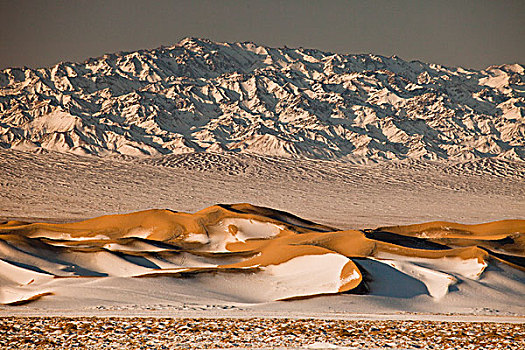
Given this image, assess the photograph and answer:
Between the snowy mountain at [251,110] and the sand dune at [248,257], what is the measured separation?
67.3 metres

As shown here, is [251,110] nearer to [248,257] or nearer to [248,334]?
[248,257]

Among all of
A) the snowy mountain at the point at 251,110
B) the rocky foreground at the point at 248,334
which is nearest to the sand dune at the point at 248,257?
the rocky foreground at the point at 248,334

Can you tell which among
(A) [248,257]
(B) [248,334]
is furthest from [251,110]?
(B) [248,334]

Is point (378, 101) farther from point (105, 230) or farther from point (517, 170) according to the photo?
point (105, 230)

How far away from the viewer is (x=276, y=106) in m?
126

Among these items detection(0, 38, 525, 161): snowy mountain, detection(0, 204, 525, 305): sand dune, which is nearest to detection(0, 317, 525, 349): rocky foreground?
detection(0, 204, 525, 305): sand dune

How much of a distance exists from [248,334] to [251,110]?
4448 inches

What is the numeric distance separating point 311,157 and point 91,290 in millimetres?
80198

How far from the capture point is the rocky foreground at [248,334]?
1079 cm

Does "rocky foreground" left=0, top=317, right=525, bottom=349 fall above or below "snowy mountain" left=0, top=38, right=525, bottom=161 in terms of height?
below

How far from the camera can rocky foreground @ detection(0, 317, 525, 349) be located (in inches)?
425

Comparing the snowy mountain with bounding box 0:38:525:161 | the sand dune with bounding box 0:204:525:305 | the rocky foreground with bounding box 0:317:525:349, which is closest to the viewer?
the rocky foreground with bounding box 0:317:525:349

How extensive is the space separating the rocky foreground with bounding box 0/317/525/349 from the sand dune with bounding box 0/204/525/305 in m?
3.67

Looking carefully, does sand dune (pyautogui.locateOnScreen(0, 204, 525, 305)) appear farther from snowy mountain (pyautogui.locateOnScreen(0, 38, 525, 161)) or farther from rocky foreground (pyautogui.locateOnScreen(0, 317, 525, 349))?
snowy mountain (pyautogui.locateOnScreen(0, 38, 525, 161))
